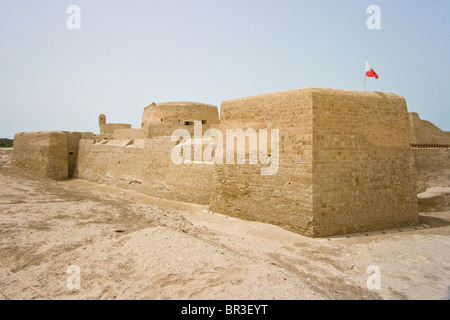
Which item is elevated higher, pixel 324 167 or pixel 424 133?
pixel 424 133

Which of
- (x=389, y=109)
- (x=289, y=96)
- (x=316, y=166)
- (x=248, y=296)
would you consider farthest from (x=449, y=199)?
(x=248, y=296)

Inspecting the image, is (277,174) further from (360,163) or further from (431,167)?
(431,167)

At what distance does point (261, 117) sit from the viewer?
8203 mm

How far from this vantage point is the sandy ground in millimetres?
3582

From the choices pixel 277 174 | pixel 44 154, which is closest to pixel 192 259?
pixel 277 174

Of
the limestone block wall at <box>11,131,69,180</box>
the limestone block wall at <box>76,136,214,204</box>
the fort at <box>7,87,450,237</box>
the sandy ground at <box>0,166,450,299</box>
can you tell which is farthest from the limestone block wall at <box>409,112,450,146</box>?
the limestone block wall at <box>11,131,69,180</box>

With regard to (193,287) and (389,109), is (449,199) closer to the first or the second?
(389,109)

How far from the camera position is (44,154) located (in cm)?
1677

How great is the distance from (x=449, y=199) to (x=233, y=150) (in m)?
8.00

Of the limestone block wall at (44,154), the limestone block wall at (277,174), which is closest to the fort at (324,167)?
the limestone block wall at (277,174)

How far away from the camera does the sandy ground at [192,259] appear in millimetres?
3582

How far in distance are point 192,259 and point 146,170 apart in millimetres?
9435

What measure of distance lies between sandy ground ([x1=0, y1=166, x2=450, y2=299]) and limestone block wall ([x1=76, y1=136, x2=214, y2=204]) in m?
3.29
